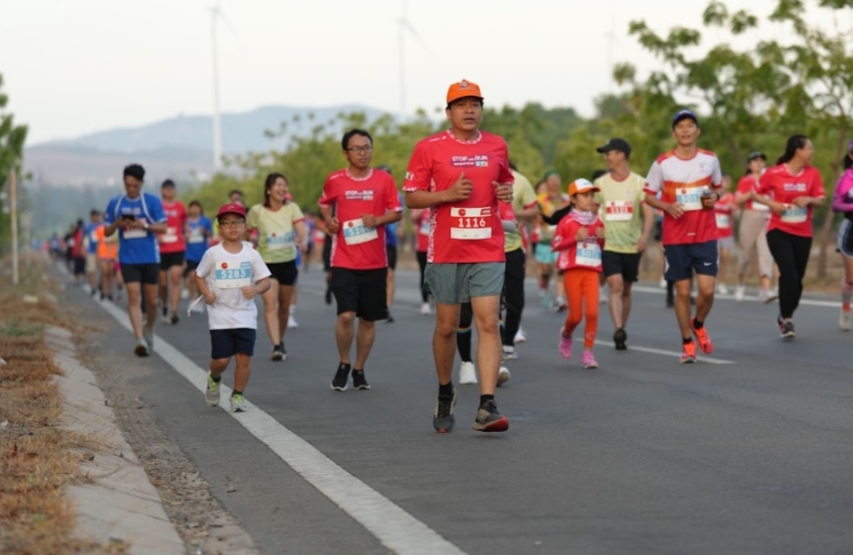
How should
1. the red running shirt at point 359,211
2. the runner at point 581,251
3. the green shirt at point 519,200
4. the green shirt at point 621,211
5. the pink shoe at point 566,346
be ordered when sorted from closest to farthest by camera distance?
the red running shirt at point 359,211, the runner at point 581,251, the green shirt at point 519,200, the pink shoe at point 566,346, the green shirt at point 621,211

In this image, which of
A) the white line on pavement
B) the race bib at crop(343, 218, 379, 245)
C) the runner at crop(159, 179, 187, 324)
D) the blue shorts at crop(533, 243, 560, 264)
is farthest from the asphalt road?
the blue shorts at crop(533, 243, 560, 264)

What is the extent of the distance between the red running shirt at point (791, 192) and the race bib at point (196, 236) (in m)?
10.9

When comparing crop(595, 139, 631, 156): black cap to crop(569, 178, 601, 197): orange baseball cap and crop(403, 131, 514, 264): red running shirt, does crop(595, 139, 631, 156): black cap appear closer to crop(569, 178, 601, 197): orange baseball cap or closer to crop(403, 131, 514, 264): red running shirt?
crop(569, 178, 601, 197): orange baseball cap

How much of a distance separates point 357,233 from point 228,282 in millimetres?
1619

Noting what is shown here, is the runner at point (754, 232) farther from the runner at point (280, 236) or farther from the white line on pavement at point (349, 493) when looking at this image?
the white line on pavement at point (349, 493)

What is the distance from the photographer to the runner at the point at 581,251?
1376 cm

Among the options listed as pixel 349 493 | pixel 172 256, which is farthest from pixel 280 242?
pixel 349 493

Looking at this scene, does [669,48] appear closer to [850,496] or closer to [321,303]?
[321,303]

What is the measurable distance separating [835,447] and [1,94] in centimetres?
5324

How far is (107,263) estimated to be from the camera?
31.8 m

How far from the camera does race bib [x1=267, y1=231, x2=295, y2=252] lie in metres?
16.4

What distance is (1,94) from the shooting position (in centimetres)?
5800

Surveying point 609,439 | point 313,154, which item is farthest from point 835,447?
point 313,154

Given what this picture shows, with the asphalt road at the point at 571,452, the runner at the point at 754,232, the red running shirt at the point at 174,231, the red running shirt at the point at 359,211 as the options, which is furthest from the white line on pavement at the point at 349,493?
the runner at the point at 754,232
